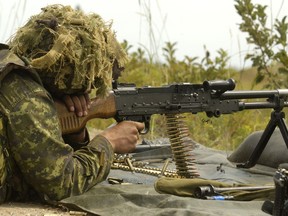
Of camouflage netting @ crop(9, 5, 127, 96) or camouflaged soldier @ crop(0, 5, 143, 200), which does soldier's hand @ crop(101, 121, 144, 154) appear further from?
camouflage netting @ crop(9, 5, 127, 96)

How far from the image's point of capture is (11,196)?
420 cm

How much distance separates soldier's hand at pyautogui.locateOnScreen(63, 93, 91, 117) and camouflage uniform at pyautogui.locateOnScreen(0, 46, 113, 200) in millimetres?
244

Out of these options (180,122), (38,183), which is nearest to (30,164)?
(38,183)

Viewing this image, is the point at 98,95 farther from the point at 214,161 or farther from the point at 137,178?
the point at 214,161

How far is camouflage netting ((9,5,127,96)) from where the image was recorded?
13.2 ft

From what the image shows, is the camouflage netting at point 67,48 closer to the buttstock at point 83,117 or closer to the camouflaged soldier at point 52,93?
the camouflaged soldier at point 52,93

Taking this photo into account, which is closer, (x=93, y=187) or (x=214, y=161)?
(x=93, y=187)

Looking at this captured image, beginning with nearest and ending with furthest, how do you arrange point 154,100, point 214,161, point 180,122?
point 154,100, point 180,122, point 214,161

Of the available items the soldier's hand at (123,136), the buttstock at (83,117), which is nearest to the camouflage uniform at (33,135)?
the buttstock at (83,117)

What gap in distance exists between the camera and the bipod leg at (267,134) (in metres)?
5.16

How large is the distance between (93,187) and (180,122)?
1026 mm

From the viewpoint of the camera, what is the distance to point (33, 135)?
388cm

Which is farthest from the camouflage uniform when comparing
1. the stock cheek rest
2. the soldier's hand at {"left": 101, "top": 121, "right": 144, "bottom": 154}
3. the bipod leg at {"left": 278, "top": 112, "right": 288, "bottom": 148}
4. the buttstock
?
the stock cheek rest

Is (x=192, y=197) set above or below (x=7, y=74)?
below
